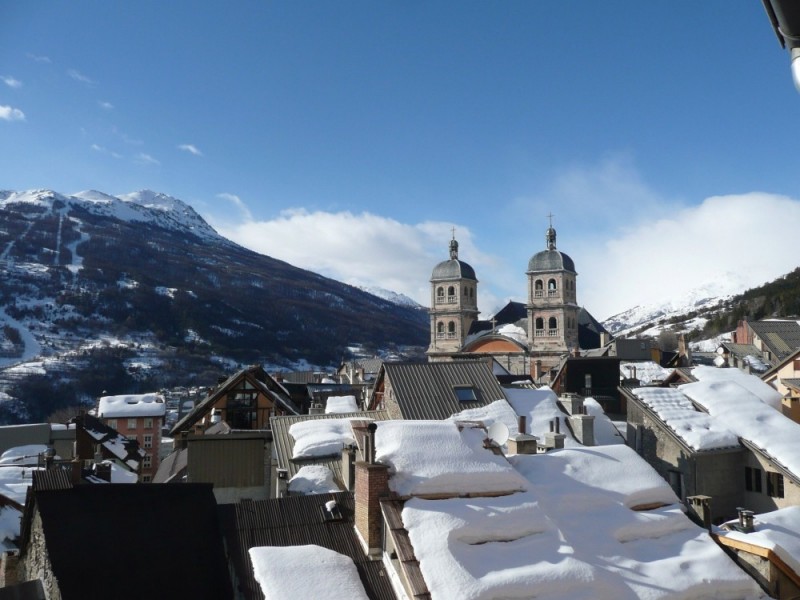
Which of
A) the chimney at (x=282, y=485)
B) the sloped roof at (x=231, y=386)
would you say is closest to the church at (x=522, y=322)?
the sloped roof at (x=231, y=386)

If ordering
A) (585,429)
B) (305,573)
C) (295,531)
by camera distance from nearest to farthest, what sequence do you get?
1. (305,573)
2. (295,531)
3. (585,429)

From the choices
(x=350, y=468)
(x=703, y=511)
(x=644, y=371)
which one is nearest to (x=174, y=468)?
(x=350, y=468)

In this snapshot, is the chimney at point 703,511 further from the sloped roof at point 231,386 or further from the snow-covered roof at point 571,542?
the sloped roof at point 231,386

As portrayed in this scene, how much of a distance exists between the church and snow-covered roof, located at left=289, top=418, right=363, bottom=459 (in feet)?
214

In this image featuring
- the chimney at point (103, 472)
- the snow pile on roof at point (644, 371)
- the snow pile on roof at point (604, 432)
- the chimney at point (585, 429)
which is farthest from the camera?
the snow pile on roof at point (644, 371)

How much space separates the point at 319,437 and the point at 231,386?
18750 mm

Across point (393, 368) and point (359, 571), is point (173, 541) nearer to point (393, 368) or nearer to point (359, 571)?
point (359, 571)

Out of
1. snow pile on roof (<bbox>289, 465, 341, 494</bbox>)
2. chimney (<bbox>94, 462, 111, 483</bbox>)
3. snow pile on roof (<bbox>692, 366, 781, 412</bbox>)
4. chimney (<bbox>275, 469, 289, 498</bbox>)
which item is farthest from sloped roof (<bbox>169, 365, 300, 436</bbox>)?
snow pile on roof (<bbox>692, 366, 781, 412</bbox>)

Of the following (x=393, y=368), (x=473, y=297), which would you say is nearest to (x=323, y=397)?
(x=393, y=368)

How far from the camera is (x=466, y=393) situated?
3061 cm

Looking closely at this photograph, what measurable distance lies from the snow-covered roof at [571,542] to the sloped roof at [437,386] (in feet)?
46.5

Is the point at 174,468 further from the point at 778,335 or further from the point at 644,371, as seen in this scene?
the point at 778,335

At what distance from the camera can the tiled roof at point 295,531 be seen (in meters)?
Answer: 12.3

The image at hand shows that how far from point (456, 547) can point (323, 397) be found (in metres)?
37.7
